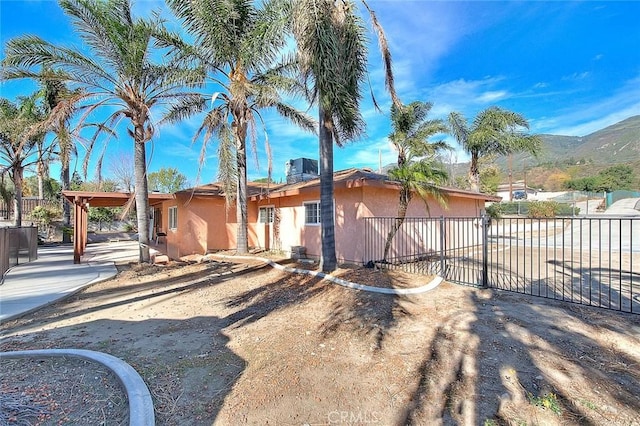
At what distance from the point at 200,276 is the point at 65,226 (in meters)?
19.6

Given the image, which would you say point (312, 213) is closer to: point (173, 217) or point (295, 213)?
point (295, 213)

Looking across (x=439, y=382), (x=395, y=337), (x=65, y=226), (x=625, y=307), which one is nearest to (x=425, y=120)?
(x=625, y=307)

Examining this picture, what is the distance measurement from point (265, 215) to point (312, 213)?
359cm

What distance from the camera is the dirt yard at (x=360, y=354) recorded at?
280 centimetres

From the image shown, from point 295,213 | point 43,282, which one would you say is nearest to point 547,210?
point 295,213

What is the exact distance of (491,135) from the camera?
15.9 m

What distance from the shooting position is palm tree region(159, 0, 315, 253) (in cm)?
952

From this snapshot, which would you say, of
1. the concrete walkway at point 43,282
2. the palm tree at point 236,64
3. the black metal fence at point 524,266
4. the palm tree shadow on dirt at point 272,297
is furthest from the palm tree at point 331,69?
the concrete walkway at point 43,282

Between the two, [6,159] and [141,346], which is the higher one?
[6,159]

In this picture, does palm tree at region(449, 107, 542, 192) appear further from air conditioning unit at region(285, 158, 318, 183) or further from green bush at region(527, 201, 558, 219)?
green bush at region(527, 201, 558, 219)

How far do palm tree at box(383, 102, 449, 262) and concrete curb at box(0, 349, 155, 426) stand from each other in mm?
7106

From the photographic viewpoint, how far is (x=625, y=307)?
215 inches

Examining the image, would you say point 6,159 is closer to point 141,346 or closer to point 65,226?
point 65,226

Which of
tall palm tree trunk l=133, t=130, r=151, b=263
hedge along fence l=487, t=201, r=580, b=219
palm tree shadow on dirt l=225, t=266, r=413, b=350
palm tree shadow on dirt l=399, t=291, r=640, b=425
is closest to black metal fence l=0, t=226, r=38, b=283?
tall palm tree trunk l=133, t=130, r=151, b=263
